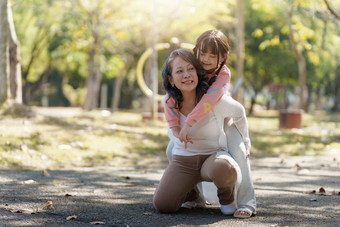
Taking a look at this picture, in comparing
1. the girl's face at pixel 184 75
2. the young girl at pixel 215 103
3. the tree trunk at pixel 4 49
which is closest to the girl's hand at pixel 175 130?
the young girl at pixel 215 103

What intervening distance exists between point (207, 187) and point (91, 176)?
6.82ft

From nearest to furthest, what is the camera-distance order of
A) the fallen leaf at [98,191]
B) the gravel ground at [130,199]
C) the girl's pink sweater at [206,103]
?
the gravel ground at [130,199] < the girl's pink sweater at [206,103] < the fallen leaf at [98,191]

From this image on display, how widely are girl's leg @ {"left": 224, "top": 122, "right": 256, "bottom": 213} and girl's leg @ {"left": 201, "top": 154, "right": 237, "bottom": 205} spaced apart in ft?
0.25

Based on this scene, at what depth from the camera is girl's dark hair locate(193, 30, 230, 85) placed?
366cm

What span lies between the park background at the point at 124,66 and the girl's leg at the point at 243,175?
1.94 ft

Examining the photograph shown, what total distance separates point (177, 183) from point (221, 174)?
363mm

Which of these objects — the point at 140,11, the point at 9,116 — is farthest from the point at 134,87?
the point at 9,116

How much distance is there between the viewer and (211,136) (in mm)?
3729

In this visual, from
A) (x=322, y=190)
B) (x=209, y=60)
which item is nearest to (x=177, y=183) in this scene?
(x=209, y=60)

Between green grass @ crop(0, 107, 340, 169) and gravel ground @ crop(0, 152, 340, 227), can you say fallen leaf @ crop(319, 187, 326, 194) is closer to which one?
gravel ground @ crop(0, 152, 340, 227)

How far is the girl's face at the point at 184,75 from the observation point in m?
3.68

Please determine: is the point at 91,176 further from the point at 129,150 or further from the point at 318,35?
the point at 318,35

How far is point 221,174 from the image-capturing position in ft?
11.5

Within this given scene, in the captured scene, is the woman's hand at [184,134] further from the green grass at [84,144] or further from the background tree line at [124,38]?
the background tree line at [124,38]
